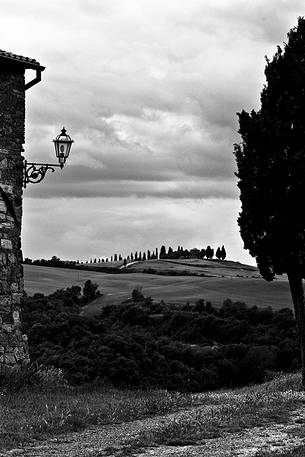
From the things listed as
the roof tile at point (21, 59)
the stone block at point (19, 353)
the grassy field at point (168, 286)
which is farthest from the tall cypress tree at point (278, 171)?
the grassy field at point (168, 286)

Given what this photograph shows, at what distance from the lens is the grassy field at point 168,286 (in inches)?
2040

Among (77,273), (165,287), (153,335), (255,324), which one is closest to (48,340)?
(153,335)

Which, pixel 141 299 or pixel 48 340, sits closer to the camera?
pixel 48 340

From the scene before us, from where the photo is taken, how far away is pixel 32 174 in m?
22.3

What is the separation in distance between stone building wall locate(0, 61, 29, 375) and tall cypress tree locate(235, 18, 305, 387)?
25.0 feet

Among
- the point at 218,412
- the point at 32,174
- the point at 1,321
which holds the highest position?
the point at 32,174

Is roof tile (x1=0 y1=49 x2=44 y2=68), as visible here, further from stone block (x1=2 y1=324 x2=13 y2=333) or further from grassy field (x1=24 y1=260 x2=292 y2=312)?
grassy field (x1=24 y1=260 x2=292 y2=312)

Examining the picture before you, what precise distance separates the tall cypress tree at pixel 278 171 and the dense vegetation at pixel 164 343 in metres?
5.78

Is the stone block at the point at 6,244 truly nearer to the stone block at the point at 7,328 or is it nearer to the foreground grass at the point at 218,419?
the stone block at the point at 7,328

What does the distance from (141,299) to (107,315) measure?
5692 millimetres

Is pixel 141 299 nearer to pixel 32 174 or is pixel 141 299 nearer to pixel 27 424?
pixel 32 174

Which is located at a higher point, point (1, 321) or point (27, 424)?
point (1, 321)

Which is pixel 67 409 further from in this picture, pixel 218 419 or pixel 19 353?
pixel 19 353

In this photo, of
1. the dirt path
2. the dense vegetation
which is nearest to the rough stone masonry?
the dense vegetation
